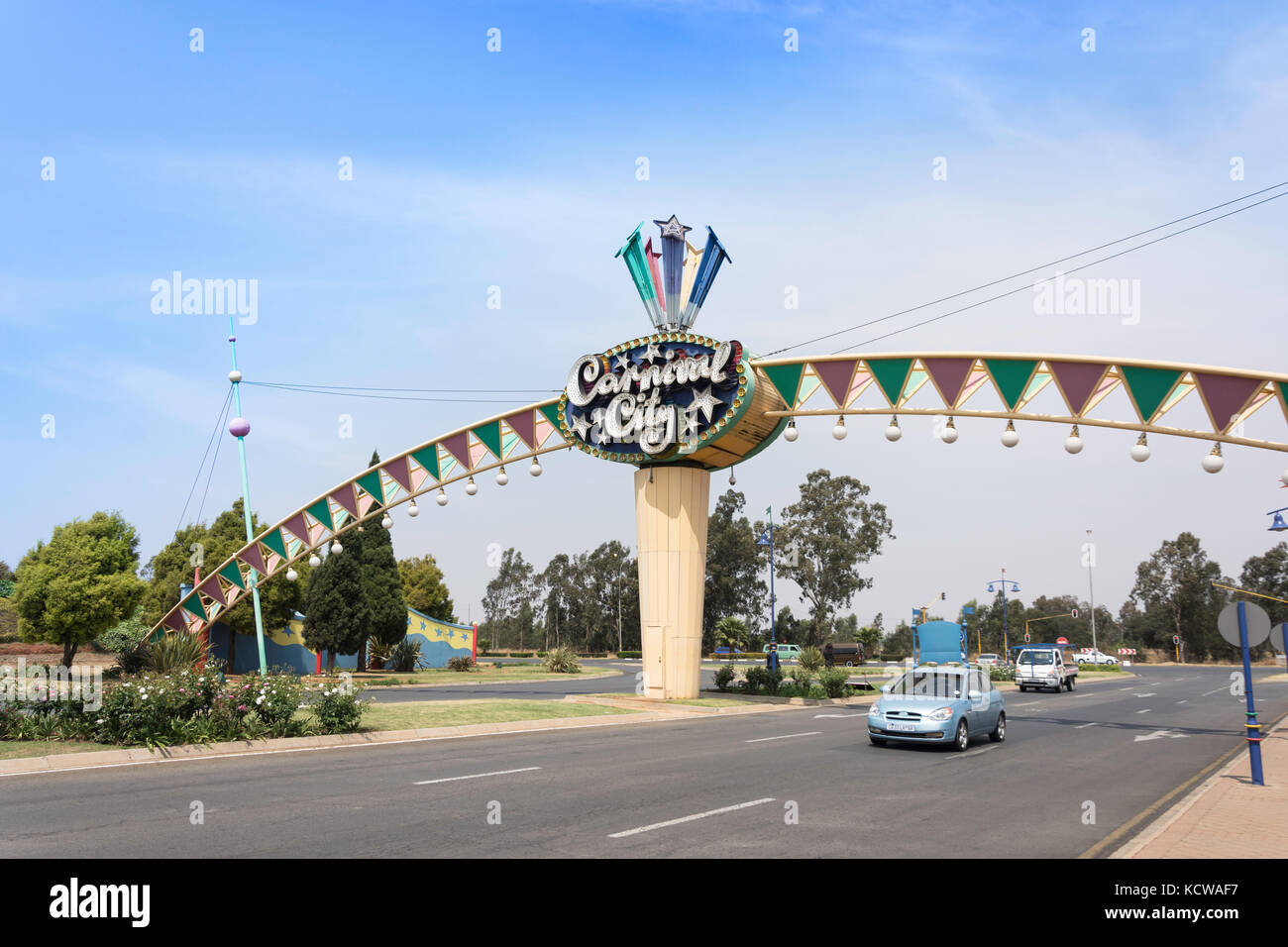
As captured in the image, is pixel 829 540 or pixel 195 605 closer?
pixel 195 605

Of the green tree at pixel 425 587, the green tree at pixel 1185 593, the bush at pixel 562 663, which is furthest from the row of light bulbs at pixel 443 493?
the green tree at pixel 1185 593

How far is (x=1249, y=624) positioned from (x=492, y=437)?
24231 mm

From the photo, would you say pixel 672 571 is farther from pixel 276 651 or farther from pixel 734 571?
pixel 734 571

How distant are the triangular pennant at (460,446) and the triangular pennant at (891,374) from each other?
1498 cm

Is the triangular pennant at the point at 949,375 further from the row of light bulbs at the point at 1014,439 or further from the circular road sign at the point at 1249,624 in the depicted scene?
the circular road sign at the point at 1249,624

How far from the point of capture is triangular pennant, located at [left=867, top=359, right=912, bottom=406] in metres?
25.6

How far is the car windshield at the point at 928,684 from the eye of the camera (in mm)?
18562

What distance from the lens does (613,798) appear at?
11.8m

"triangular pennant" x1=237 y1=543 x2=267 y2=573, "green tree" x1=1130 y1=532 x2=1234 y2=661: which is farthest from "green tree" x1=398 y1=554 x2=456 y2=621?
"green tree" x1=1130 y1=532 x2=1234 y2=661

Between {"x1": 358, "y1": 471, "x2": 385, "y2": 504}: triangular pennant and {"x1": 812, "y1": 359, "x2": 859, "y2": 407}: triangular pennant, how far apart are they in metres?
17.6

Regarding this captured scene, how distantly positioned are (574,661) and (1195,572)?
8970cm

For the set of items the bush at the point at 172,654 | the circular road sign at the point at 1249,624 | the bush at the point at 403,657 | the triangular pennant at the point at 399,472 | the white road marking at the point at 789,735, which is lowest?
the bush at the point at 403,657

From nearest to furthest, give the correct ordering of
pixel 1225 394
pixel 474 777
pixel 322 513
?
pixel 474 777, pixel 1225 394, pixel 322 513

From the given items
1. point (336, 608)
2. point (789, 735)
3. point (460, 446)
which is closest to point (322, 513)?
point (460, 446)
